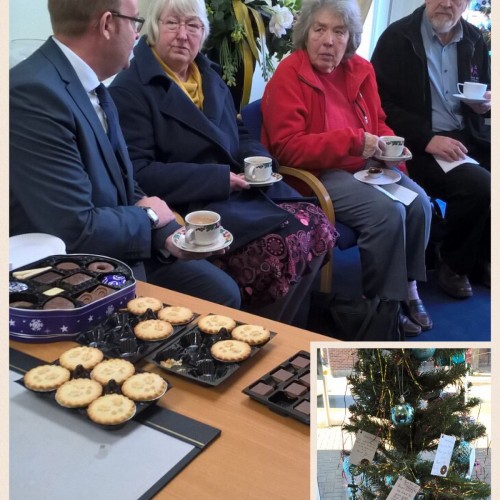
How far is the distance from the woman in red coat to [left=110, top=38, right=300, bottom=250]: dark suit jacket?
354mm

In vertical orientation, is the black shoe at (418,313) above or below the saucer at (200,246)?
below

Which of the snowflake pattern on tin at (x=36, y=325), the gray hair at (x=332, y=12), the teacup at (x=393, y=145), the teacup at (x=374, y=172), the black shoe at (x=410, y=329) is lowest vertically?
the black shoe at (x=410, y=329)

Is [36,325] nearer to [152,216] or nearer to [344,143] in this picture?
[152,216]

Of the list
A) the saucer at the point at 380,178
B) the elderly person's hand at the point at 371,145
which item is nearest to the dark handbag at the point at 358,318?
the saucer at the point at 380,178

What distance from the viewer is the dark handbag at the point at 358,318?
205 cm

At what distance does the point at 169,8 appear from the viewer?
2.12 meters

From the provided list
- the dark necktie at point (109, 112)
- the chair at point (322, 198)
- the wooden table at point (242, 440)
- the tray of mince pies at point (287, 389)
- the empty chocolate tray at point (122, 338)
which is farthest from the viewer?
the chair at point (322, 198)

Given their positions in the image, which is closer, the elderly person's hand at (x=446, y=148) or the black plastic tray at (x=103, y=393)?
the black plastic tray at (x=103, y=393)

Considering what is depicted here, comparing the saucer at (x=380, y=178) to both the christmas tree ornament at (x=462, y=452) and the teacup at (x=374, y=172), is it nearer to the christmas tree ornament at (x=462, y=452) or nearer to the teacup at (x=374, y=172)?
the teacup at (x=374, y=172)

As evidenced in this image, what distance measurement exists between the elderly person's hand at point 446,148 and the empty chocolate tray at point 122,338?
2.03 m

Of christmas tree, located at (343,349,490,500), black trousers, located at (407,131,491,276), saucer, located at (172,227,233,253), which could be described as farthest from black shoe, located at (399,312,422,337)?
christmas tree, located at (343,349,490,500)

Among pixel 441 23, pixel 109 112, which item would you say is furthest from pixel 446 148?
pixel 109 112

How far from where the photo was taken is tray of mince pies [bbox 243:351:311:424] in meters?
0.92

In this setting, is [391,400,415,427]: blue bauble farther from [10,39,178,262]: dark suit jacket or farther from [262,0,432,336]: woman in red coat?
[262,0,432,336]: woman in red coat
